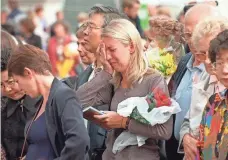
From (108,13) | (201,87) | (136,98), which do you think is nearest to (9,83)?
(108,13)

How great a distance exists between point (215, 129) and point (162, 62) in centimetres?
125

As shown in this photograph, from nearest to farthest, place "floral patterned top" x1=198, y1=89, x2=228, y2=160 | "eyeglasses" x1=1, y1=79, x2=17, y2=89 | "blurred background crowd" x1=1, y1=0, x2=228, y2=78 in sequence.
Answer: "floral patterned top" x1=198, y1=89, x2=228, y2=160
"eyeglasses" x1=1, y1=79, x2=17, y2=89
"blurred background crowd" x1=1, y1=0, x2=228, y2=78

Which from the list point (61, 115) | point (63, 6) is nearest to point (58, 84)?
point (61, 115)

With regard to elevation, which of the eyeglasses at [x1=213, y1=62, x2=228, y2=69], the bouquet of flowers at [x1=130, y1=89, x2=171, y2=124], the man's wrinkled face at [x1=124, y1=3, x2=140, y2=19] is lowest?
the man's wrinkled face at [x1=124, y1=3, x2=140, y2=19]

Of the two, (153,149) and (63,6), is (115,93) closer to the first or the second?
(153,149)

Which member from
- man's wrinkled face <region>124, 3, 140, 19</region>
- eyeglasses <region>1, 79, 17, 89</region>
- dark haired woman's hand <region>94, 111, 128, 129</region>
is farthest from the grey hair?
man's wrinkled face <region>124, 3, 140, 19</region>

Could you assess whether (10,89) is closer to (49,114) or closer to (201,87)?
(49,114)

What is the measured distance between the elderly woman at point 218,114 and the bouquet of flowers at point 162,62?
3.27ft

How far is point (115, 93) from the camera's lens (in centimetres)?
574

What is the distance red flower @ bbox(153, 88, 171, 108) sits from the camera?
543 centimetres

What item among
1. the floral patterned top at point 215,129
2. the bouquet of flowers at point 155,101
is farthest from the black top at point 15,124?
the floral patterned top at point 215,129

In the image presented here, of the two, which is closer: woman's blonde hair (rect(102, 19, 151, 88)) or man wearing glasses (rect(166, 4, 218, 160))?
woman's blonde hair (rect(102, 19, 151, 88))

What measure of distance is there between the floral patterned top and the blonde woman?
0.38 meters

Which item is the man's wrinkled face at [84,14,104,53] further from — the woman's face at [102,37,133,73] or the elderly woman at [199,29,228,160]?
the elderly woman at [199,29,228,160]
